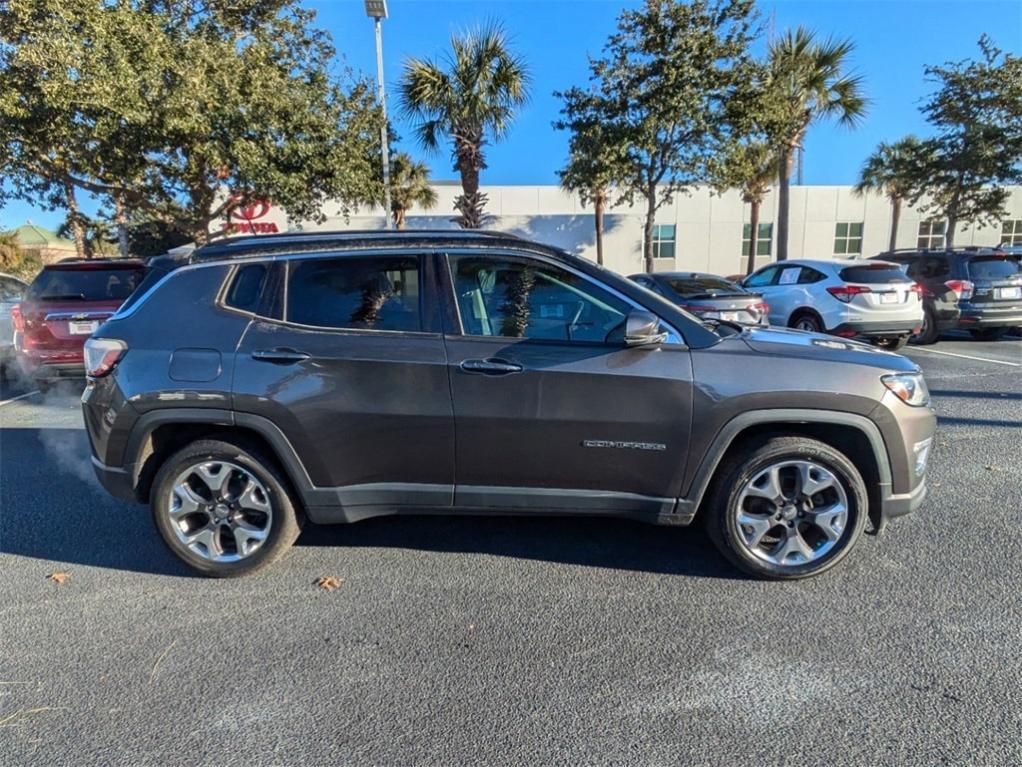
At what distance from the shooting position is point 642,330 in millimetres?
2912

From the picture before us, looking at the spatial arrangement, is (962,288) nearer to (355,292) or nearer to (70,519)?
(355,292)

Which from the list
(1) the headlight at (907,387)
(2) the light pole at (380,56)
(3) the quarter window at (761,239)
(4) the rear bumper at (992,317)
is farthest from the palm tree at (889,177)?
(1) the headlight at (907,387)

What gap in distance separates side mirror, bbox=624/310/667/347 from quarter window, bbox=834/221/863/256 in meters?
31.6

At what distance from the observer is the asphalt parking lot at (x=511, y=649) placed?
2188mm

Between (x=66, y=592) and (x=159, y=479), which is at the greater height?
(x=159, y=479)

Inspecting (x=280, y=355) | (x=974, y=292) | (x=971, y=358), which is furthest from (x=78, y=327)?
(x=974, y=292)

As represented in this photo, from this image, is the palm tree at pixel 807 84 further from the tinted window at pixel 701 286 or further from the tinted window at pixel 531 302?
the tinted window at pixel 531 302

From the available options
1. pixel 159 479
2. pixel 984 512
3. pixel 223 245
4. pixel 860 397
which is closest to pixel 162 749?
pixel 159 479

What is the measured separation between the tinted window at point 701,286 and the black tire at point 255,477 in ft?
24.1

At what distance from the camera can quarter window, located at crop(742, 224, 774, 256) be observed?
29000 mm

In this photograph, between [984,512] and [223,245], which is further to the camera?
[984,512]

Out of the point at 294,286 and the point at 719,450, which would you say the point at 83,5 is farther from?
the point at 719,450

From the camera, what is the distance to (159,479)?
3240mm

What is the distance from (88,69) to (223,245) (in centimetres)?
917
